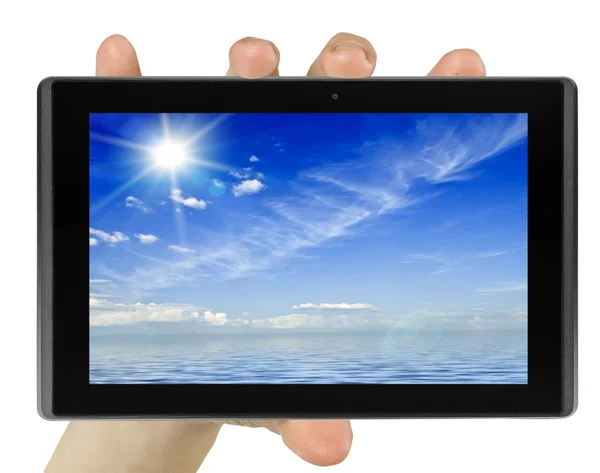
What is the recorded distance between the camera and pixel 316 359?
124 cm

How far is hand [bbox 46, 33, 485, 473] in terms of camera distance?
1293 millimetres

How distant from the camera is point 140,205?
1240 mm

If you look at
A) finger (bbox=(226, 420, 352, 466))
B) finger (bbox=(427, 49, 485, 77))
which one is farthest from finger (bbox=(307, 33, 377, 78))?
finger (bbox=(226, 420, 352, 466))

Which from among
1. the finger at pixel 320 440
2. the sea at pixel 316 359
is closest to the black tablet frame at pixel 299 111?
the sea at pixel 316 359

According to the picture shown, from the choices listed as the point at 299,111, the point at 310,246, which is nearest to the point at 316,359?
the point at 310,246

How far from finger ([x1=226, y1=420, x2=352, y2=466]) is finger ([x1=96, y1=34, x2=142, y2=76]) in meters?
0.81

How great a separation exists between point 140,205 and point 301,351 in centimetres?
38

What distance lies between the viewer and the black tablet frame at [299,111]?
4.08 ft

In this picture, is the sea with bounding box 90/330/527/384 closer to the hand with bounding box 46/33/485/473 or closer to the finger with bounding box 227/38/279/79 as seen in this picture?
the hand with bounding box 46/33/485/473

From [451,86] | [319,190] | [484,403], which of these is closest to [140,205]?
[319,190]

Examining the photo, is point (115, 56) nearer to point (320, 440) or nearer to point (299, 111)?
point (299, 111)

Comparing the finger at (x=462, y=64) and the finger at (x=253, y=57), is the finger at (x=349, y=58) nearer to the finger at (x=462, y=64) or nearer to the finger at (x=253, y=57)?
the finger at (x=253, y=57)

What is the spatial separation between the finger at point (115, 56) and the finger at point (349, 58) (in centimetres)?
42

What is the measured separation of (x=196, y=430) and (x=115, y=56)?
0.84m
